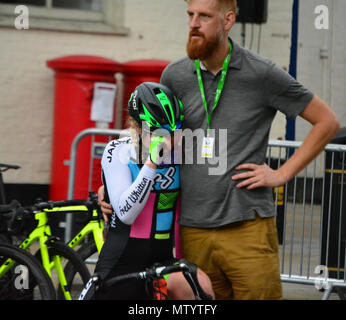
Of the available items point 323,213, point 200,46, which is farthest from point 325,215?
point 200,46

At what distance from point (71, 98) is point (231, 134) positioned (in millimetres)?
5135

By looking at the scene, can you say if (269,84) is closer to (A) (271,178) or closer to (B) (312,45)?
(A) (271,178)

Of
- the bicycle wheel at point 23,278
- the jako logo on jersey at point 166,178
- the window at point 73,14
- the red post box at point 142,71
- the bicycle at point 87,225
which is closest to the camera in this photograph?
the jako logo on jersey at point 166,178

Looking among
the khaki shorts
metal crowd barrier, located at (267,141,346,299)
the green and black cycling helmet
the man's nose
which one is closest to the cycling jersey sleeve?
the green and black cycling helmet

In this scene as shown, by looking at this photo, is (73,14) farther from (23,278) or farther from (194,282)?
(194,282)

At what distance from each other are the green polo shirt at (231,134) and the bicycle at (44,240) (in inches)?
78.7

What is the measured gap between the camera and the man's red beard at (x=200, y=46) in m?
3.23

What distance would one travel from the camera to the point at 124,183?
3.13 m

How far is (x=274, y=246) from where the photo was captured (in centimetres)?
342

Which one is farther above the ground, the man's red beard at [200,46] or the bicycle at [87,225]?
the man's red beard at [200,46]

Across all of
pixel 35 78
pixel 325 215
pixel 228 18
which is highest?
pixel 35 78

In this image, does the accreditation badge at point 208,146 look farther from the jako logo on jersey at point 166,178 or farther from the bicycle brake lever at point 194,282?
the bicycle brake lever at point 194,282

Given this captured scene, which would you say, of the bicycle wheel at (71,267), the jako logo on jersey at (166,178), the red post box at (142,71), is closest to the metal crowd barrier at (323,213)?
the bicycle wheel at (71,267)

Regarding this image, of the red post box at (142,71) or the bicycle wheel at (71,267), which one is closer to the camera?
the bicycle wheel at (71,267)
